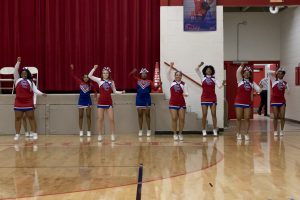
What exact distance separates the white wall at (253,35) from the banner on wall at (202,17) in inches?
183

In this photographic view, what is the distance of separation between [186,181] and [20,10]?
937cm

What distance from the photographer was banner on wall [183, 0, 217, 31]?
40.0ft

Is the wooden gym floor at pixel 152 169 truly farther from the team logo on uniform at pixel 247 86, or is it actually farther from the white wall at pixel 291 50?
the white wall at pixel 291 50

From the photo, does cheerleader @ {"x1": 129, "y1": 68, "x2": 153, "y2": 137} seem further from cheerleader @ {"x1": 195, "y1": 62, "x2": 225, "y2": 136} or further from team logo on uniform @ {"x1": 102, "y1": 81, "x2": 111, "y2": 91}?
cheerleader @ {"x1": 195, "y1": 62, "x2": 225, "y2": 136}

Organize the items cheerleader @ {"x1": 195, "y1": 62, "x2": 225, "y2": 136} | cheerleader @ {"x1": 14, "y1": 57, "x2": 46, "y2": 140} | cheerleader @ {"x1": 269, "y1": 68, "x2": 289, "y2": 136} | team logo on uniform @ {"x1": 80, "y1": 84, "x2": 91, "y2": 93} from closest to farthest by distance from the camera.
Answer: cheerleader @ {"x1": 14, "y1": 57, "x2": 46, "y2": 140}
cheerleader @ {"x1": 269, "y1": 68, "x2": 289, "y2": 136}
cheerleader @ {"x1": 195, "y1": 62, "x2": 225, "y2": 136}
team logo on uniform @ {"x1": 80, "y1": 84, "x2": 91, "y2": 93}

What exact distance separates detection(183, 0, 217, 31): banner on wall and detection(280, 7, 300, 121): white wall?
13.4 ft

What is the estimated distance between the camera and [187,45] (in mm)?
12234

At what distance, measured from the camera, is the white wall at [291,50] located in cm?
1505

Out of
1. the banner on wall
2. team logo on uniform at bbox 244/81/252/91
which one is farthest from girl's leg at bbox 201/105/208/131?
the banner on wall

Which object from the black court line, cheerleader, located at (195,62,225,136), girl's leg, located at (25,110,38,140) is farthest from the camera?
cheerleader, located at (195,62,225,136)

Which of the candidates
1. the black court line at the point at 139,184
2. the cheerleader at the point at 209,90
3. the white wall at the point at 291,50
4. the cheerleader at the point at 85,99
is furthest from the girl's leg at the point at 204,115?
the white wall at the point at 291,50

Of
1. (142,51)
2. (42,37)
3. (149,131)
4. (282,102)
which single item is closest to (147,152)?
(149,131)

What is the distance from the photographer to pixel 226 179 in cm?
546

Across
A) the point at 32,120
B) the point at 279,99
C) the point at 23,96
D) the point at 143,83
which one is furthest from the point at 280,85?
the point at 23,96
